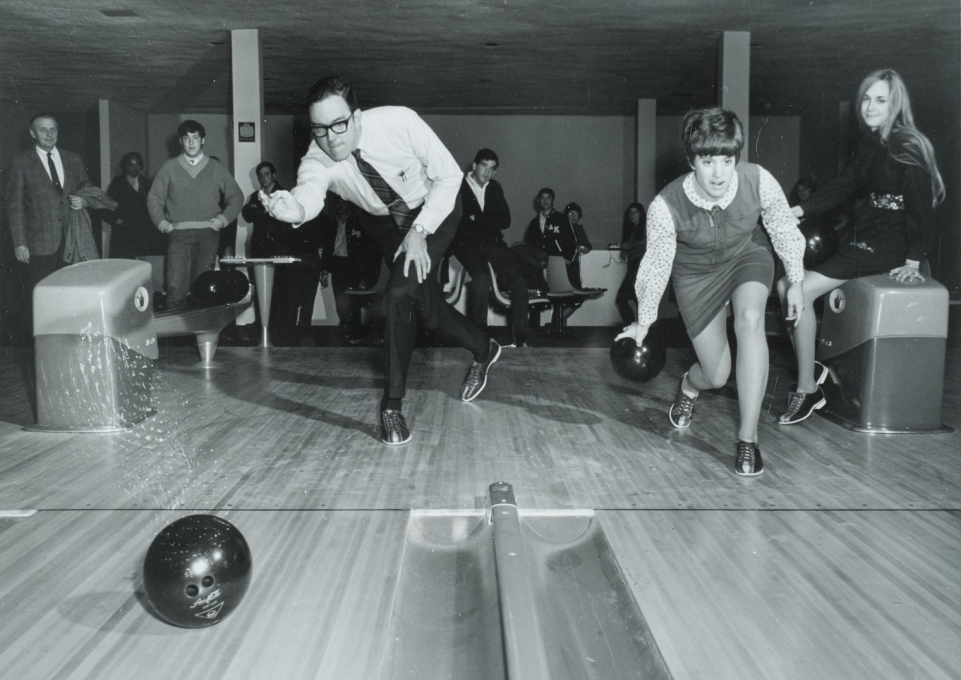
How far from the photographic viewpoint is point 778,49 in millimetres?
7922

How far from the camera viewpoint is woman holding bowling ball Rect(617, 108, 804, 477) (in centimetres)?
253

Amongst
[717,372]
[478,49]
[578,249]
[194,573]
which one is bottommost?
[194,573]

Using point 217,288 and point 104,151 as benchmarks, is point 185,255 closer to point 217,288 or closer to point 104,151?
point 217,288

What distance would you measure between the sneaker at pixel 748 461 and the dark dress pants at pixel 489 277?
3.38m

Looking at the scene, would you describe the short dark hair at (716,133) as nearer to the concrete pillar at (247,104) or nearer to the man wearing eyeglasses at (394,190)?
the man wearing eyeglasses at (394,190)

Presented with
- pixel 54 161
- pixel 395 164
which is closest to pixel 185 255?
pixel 54 161

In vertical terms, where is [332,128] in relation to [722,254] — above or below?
above

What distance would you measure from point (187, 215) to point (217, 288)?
0.99 m

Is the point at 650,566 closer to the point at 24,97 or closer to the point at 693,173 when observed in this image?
the point at 693,173

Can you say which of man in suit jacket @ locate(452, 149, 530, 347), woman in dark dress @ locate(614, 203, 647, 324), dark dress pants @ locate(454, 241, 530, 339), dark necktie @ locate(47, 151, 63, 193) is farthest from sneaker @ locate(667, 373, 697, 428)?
woman in dark dress @ locate(614, 203, 647, 324)

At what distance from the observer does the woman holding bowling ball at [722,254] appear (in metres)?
2.53

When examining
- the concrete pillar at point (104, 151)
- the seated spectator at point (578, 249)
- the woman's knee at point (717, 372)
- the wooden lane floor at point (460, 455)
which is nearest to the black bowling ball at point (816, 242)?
the wooden lane floor at point (460, 455)

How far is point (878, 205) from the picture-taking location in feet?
10.6

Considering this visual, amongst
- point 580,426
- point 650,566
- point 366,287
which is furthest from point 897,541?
point 366,287
